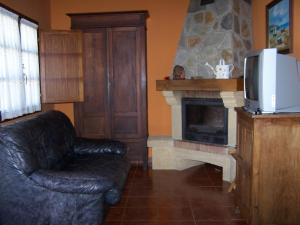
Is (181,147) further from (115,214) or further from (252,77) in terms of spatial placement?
(252,77)

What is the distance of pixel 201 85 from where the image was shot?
13.0 feet

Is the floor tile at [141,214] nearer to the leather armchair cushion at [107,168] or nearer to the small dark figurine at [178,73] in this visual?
the leather armchair cushion at [107,168]

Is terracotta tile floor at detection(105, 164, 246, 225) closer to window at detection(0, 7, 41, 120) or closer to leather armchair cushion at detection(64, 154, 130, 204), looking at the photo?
leather armchair cushion at detection(64, 154, 130, 204)

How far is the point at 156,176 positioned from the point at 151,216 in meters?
1.20

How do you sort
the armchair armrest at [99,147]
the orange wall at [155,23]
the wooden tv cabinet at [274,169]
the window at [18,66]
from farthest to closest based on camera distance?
the orange wall at [155,23], the armchair armrest at [99,147], the window at [18,66], the wooden tv cabinet at [274,169]

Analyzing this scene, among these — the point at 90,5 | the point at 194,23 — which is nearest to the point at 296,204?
the point at 194,23

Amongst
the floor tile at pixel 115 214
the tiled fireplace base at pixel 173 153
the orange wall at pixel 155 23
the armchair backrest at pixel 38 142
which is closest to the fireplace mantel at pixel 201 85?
the orange wall at pixel 155 23

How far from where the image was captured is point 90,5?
15.2ft

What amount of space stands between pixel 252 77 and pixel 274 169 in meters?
0.76

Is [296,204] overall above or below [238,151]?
below

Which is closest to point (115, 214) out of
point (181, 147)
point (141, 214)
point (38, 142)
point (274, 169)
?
point (141, 214)

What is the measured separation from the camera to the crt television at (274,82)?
2.19 metres

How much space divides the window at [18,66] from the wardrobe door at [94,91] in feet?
2.13

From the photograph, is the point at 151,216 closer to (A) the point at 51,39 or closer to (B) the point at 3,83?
(B) the point at 3,83
